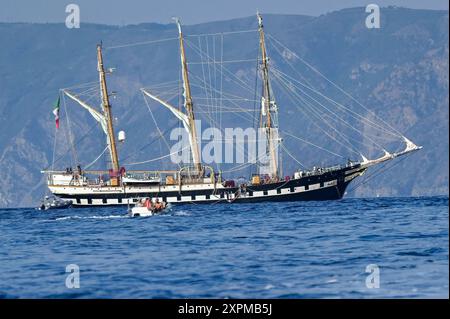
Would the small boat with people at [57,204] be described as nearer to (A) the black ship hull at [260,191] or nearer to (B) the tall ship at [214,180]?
(B) the tall ship at [214,180]

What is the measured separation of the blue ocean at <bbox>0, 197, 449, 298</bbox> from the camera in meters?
60.3

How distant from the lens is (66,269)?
72.1 m

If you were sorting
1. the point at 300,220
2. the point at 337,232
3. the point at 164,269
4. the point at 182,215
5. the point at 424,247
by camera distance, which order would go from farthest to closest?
the point at 182,215, the point at 300,220, the point at 337,232, the point at 424,247, the point at 164,269

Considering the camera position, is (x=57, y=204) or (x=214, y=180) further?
(x=57, y=204)

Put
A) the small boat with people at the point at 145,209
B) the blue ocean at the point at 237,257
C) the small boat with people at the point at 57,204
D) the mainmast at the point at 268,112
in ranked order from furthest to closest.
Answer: the small boat with people at the point at 57,204
the mainmast at the point at 268,112
the small boat with people at the point at 145,209
the blue ocean at the point at 237,257

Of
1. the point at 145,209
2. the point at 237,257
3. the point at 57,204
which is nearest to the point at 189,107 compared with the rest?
the point at 57,204

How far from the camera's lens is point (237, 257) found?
7644 cm

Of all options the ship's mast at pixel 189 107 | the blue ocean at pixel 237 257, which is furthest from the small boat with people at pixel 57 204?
the blue ocean at pixel 237 257

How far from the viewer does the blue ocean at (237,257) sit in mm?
60344

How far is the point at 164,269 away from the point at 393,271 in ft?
43.7

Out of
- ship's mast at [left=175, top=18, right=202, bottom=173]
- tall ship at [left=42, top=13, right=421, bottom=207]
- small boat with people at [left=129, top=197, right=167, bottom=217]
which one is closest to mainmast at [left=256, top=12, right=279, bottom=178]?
tall ship at [left=42, top=13, right=421, bottom=207]

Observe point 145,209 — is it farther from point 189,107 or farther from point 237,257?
point 237,257
